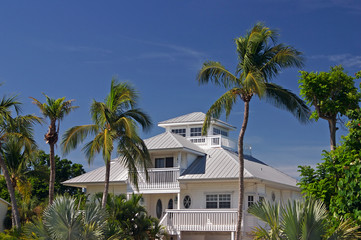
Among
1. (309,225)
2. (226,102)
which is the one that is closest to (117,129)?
(226,102)

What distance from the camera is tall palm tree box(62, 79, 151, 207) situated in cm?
2672

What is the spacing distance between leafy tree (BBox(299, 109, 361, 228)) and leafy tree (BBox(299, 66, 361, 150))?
13.7ft

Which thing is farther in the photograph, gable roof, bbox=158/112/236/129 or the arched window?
gable roof, bbox=158/112/236/129

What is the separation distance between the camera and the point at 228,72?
25.3 m

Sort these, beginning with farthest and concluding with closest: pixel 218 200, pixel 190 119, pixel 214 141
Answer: pixel 190 119, pixel 214 141, pixel 218 200

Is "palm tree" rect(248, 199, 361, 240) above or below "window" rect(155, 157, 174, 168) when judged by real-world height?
below

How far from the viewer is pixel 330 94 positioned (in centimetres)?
2084

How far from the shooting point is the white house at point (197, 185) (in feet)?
101

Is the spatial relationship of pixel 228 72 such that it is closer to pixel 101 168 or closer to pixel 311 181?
pixel 311 181

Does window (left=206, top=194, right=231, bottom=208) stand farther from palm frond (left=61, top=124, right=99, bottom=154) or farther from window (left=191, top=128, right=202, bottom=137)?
palm frond (left=61, top=124, right=99, bottom=154)

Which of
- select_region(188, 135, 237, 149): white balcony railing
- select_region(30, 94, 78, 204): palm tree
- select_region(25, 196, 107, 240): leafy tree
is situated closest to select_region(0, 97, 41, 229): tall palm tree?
select_region(30, 94, 78, 204): palm tree

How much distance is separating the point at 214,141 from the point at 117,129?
1211 cm

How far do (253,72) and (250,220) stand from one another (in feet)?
31.6

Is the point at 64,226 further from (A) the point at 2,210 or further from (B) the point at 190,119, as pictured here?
(B) the point at 190,119
